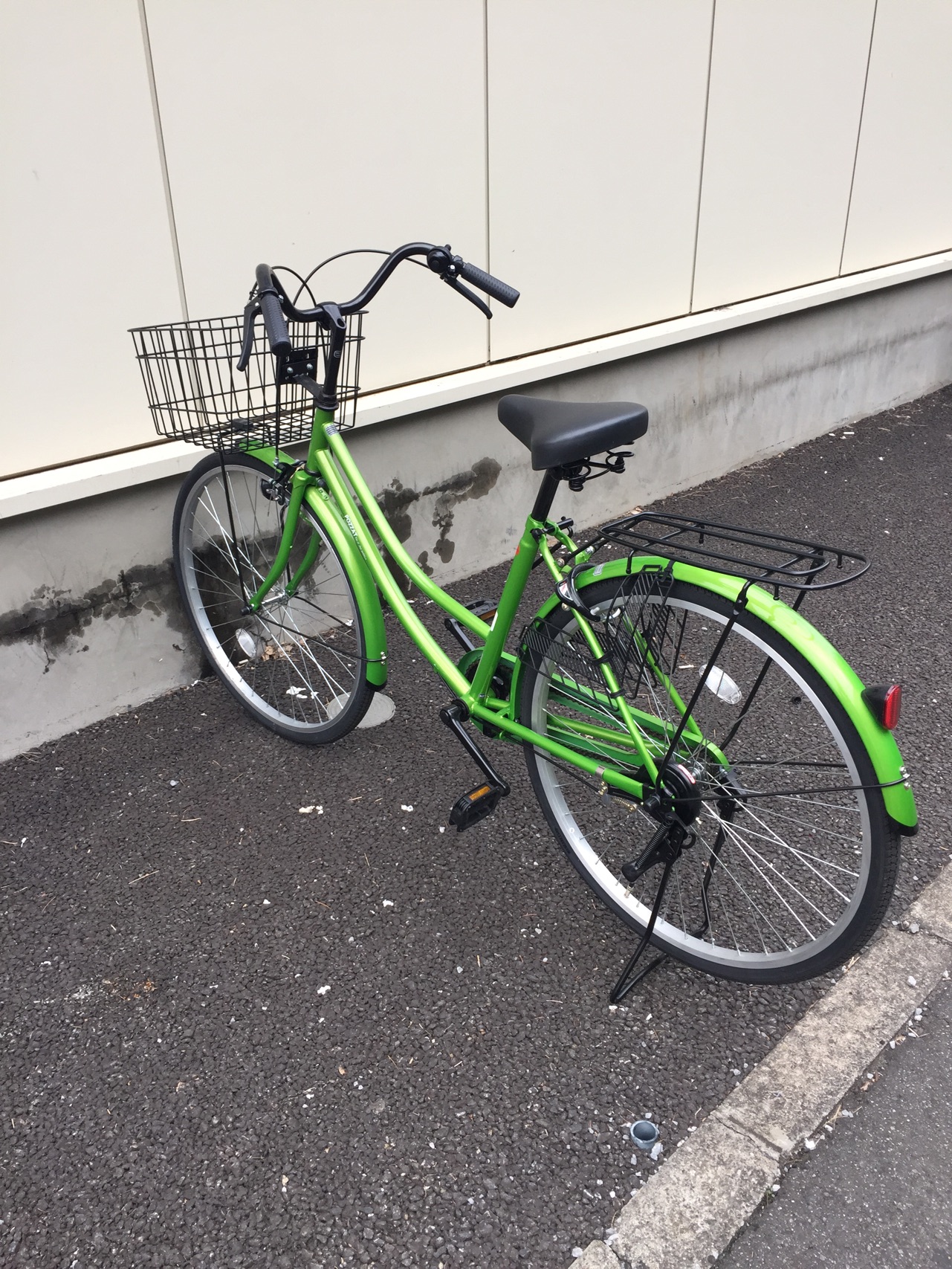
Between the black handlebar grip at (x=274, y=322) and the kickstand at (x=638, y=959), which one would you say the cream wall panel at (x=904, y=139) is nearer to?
the black handlebar grip at (x=274, y=322)

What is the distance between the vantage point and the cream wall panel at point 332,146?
309 cm

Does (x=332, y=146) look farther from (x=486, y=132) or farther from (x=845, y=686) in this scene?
(x=845, y=686)

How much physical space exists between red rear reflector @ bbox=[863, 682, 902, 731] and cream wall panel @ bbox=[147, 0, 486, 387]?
8.26ft

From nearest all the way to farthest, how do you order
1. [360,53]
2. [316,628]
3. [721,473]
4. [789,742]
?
[789,742]
[360,53]
[316,628]
[721,473]

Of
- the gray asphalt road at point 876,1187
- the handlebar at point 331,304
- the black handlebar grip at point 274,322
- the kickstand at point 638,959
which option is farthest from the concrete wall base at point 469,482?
the gray asphalt road at point 876,1187

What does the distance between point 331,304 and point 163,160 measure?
3.56ft

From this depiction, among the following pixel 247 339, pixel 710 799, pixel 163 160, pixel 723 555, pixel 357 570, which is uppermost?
pixel 163 160

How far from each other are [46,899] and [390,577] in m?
1.32

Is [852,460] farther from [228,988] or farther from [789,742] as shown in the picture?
[228,988]

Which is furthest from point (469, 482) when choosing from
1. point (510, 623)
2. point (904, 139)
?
point (904, 139)

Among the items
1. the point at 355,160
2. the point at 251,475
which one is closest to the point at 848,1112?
the point at 251,475

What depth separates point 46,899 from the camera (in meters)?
2.66

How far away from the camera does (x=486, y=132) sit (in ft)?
12.6

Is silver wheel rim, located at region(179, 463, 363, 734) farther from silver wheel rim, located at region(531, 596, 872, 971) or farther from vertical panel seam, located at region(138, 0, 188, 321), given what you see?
silver wheel rim, located at region(531, 596, 872, 971)
